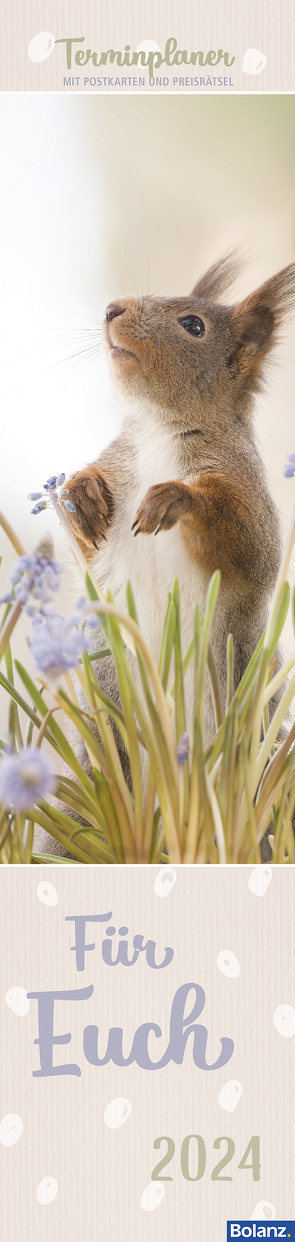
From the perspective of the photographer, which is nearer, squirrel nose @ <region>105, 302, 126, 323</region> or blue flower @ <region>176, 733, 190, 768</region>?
blue flower @ <region>176, 733, 190, 768</region>

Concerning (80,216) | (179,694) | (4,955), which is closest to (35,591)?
(179,694)

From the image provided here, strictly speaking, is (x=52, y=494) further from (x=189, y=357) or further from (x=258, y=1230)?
(x=258, y=1230)

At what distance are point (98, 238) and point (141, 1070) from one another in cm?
70

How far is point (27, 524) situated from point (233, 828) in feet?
1.00

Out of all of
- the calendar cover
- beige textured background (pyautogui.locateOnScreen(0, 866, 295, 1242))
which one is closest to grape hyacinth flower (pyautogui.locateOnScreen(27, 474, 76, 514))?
the calendar cover

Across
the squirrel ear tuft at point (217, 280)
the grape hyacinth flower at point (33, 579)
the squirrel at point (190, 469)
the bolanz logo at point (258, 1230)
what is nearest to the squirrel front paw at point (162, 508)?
the squirrel at point (190, 469)

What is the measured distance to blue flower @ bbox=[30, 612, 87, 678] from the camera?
1.44ft

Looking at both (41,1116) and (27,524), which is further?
(27,524)

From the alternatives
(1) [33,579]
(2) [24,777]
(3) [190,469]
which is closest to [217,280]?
(3) [190,469]
